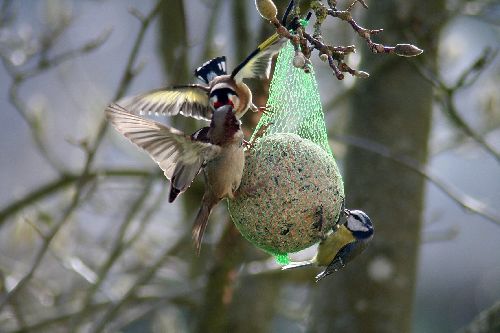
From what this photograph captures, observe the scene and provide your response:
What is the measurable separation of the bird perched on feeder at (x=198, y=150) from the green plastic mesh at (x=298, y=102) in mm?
339

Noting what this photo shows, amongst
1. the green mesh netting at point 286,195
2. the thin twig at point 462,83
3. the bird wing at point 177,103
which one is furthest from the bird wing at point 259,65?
the thin twig at point 462,83

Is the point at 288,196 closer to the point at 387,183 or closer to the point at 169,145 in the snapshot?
the point at 169,145

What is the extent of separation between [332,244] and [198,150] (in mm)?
853

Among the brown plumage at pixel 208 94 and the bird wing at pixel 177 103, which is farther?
the bird wing at pixel 177 103

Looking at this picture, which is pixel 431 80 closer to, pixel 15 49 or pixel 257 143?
pixel 257 143

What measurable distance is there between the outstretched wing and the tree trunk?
188 cm

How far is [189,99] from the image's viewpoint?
140 inches

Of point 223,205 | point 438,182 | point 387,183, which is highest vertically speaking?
point 438,182

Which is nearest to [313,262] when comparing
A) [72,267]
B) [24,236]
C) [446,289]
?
[72,267]

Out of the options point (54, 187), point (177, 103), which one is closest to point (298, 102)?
point (177, 103)

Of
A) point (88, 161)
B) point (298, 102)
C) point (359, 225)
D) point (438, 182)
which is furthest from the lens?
point (438, 182)

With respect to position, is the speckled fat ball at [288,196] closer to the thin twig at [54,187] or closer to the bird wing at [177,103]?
the bird wing at [177,103]

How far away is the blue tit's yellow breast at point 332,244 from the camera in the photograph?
3443 mm

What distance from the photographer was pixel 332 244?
3.54 metres
